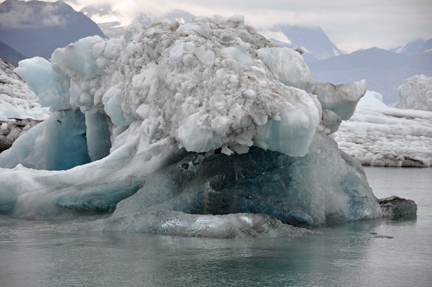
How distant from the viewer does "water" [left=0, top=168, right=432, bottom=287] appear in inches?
97.0

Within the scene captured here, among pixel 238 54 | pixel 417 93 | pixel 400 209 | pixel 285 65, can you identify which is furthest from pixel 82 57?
pixel 417 93

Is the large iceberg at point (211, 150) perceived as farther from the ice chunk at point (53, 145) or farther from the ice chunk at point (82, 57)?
the ice chunk at point (53, 145)

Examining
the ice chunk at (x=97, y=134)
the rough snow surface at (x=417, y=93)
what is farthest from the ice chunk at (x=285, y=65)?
the rough snow surface at (x=417, y=93)

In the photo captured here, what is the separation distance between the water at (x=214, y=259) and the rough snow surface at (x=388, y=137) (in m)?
7.79

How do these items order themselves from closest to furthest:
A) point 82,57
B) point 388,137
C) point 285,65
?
point 285,65 → point 82,57 → point 388,137

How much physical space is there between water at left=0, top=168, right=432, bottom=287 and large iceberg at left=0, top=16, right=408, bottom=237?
0.34 metres

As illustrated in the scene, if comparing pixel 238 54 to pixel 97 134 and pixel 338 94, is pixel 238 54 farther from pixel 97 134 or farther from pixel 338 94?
pixel 97 134

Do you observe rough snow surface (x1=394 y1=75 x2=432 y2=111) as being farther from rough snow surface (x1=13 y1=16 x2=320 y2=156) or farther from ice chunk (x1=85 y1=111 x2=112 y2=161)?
rough snow surface (x1=13 y1=16 x2=320 y2=156)

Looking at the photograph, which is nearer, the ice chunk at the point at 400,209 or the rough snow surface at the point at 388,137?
the ice chunk at the point at 400,209

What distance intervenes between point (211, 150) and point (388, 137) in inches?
451

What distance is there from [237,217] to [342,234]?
0.82 m

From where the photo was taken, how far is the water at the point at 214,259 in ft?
8.08

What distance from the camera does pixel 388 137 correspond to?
1446 centimetres

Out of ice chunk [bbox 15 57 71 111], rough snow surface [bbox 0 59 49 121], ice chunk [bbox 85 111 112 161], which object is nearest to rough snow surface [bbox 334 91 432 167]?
ice chunk [bbox 85 111 112 161]
